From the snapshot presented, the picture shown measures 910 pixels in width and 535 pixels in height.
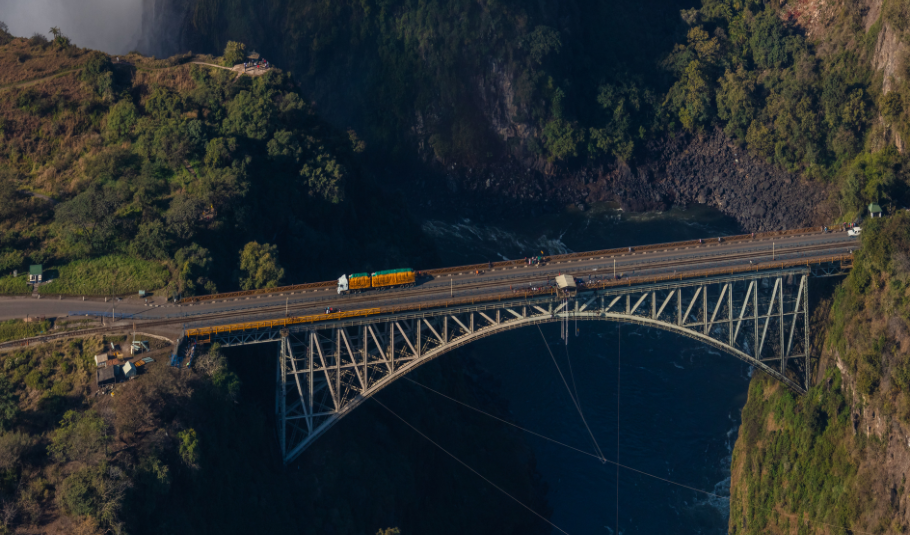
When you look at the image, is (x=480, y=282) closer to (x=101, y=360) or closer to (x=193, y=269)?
(x=193, y=269)

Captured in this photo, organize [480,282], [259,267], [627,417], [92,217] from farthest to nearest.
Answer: [627,417]
[92,217]
[259,267]
[480,282]

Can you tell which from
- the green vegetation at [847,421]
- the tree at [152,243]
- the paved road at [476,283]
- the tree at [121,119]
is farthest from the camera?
the tree at [121,119]

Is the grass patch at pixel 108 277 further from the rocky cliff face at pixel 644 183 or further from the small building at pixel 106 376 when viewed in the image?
the rocky cliff face at pixel 644 183

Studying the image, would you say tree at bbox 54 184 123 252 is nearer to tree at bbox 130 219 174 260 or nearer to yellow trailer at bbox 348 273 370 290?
tree at bbox 130 219 174 260

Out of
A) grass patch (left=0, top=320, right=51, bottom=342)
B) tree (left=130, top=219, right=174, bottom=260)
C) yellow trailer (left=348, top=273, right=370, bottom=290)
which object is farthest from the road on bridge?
tree (left=130, top=219, right=174, bottom=260)

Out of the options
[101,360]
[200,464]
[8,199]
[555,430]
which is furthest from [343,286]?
[8,199]

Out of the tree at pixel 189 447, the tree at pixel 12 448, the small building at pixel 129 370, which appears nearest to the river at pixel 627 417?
the tree at pixel 189 447

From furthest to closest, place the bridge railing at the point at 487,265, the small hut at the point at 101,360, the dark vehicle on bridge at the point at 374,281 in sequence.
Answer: the dark vehicle on bridge at the point at 374,281 < the bridge railing at the point at 487,265 < the small hut at the point at 101,360
